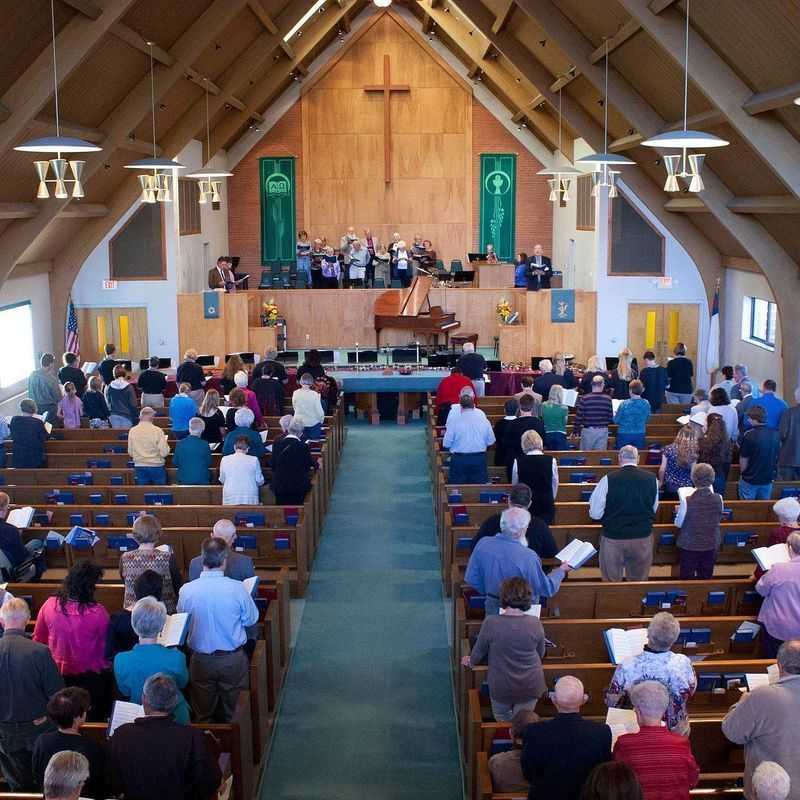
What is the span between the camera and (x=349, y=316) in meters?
23.5

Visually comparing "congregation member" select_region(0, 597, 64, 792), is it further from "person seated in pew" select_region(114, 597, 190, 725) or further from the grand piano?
the grand piano

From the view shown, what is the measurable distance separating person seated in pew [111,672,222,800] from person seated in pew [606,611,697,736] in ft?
6.94

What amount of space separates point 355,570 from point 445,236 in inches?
674

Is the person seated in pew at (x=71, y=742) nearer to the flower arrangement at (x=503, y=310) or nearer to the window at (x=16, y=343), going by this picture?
the window at (x=16, y=343)

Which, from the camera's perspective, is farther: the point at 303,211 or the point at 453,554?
the point at 303,211

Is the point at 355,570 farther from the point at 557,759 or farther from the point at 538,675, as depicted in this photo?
the point at 557,759

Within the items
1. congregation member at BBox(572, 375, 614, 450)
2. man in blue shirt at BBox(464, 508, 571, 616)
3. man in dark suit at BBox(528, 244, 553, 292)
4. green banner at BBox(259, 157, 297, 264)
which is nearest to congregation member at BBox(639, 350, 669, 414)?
congregation member at BBox(572, 375, 614, 450)

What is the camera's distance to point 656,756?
15.1 feet

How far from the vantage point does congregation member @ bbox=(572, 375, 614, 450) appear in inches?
463

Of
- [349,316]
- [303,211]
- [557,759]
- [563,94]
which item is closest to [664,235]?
[563,94]

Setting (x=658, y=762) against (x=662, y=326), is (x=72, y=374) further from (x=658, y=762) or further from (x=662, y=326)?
(x=662, y=326)

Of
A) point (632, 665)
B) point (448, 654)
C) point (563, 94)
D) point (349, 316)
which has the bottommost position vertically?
point (448, 654)

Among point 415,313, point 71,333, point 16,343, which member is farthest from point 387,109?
point 16,343

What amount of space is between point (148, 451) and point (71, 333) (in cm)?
1046
